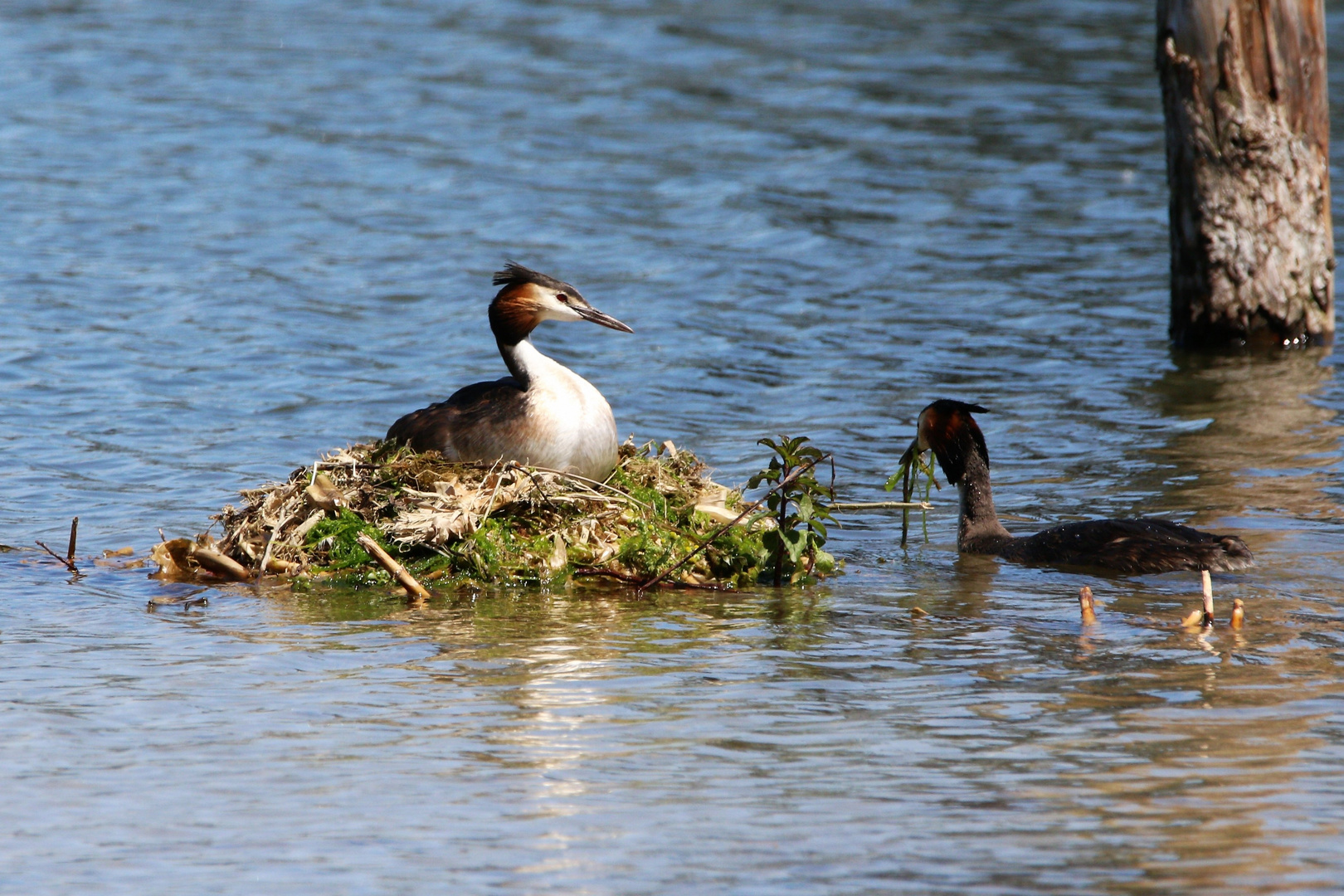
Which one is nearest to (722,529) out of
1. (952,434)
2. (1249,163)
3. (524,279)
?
(524,279)

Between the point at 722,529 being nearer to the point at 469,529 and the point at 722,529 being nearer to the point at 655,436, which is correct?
the point at 469,529

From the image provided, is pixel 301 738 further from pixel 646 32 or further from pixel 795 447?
pixel 646 32

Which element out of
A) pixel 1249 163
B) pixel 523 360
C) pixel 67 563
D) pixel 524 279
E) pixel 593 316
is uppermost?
pixel 1249 163

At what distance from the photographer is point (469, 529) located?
866 centimetres

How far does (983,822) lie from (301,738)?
2558 millimetres

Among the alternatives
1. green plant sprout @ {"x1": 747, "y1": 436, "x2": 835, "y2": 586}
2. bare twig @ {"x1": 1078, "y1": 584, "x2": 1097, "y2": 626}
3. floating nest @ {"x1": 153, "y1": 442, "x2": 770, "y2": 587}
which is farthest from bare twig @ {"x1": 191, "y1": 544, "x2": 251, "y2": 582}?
bare twig @ {"x1": 1078, "y1": 584, "x2": 1097, "y2": 626}

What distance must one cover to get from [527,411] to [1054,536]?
2.98 metres

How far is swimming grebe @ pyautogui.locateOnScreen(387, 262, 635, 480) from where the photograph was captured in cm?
888

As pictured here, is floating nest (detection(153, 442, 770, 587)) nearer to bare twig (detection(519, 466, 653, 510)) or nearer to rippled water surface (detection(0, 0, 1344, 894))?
bare twig (detection(519, 466, 653, 510))

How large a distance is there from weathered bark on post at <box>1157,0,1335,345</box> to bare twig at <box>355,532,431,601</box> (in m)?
8.50

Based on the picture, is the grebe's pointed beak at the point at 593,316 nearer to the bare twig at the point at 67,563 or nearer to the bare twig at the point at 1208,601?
the bare twig at the point at 67,563

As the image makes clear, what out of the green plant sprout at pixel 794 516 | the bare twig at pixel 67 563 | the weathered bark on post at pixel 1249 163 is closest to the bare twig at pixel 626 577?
the green plant sprout at pixel 794 516

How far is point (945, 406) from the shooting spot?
9.96 m

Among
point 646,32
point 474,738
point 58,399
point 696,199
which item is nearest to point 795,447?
point 474,738
